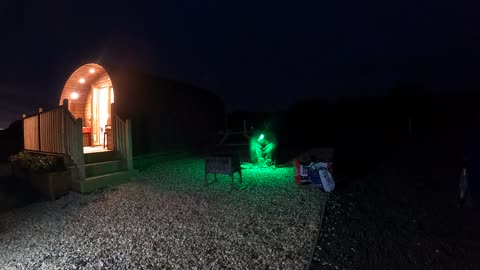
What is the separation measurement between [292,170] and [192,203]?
4.52 meters

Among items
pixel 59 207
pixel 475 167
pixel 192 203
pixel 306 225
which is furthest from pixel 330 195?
pixel 59 207

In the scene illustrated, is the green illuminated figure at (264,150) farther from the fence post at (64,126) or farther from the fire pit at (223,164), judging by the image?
the fence post at (64,126)

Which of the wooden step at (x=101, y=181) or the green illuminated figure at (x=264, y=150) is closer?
the wooden step at (x=101, y=181)

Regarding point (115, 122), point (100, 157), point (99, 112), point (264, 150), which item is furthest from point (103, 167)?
point (264, 150)

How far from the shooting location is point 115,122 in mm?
8180

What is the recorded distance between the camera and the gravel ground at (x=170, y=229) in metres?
3.17

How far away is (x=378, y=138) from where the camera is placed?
14086mm

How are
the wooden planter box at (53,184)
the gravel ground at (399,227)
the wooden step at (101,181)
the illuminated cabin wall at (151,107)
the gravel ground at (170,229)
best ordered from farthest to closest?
1. the illuminated cabin wall at (151,107)
2. the wooden step at (101,181)
3. the wooden planter box at (53,184)
4. the gravel ground at (170,229)
5. the gravel ground at (399,227)

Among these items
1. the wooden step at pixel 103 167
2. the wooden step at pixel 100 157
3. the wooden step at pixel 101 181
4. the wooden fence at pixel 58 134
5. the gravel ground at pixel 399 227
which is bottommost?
the gravel ground at pixel 399 227

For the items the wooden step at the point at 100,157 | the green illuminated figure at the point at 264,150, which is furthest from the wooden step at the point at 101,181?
the green illuminated figure at the point at 264,150

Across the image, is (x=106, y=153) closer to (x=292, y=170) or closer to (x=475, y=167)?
(x=292, y=170)

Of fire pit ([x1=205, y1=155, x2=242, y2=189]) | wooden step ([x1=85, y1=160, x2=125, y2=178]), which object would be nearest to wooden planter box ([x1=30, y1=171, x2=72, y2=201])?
wooden step ([x1=85, y1=160, x2=125, y2=178])

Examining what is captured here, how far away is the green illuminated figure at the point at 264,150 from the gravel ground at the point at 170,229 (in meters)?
3.13

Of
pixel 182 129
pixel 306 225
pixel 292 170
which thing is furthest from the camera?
pixel 182 129
